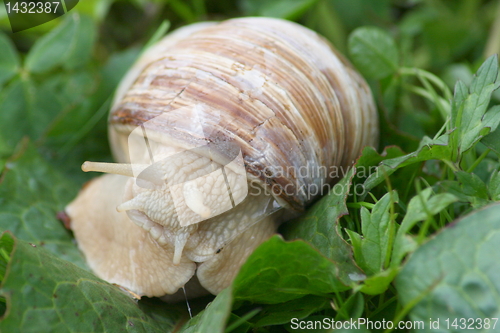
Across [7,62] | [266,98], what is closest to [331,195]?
[266,98]

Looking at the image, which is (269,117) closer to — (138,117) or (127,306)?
(138,117)

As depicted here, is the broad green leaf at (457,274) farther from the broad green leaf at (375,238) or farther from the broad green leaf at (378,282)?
the broad green leaf at (375,238)

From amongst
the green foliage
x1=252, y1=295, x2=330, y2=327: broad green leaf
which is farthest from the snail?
x1=252, y1=295, x2=330, y2=327: broad green leaf

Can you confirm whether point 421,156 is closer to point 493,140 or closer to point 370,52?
point 493,140

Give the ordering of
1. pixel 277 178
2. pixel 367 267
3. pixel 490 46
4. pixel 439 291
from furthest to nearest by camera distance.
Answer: pixel 490 46 < pixel 277 178 < pixel 367 267 < pixel 439 291

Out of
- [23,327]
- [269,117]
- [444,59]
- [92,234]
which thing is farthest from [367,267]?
[444,59]

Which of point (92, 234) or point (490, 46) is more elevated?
point (490, 46)
